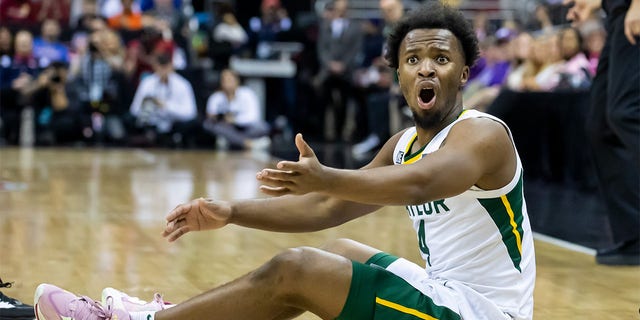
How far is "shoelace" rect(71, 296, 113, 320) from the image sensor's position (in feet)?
9.83

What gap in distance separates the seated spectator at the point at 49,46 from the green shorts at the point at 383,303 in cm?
1282

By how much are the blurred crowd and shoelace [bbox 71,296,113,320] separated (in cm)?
1033

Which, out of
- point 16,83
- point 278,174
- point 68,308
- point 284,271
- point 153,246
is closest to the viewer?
point 278,174

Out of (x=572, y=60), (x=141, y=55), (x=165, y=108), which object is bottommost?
(x=165, y=108)

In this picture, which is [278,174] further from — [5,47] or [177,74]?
[5,47]

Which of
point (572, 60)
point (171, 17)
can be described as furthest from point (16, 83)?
point (572, 60)

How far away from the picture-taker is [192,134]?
1517cm

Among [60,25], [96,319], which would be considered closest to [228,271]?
[96,319]

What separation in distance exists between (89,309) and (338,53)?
41.6 ft

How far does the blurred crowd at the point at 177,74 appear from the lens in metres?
14.9

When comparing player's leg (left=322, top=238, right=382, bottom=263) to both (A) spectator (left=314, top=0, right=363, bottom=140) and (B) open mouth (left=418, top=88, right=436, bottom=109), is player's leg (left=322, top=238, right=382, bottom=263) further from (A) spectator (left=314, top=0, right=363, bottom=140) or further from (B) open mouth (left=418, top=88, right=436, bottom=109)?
(A) spectator (left=314, top=0, right=363, bottom=140)

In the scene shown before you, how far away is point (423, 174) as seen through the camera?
8.82ft

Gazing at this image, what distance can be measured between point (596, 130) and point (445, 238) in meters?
2.79

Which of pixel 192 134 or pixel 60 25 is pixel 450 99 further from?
pixel 60 25
